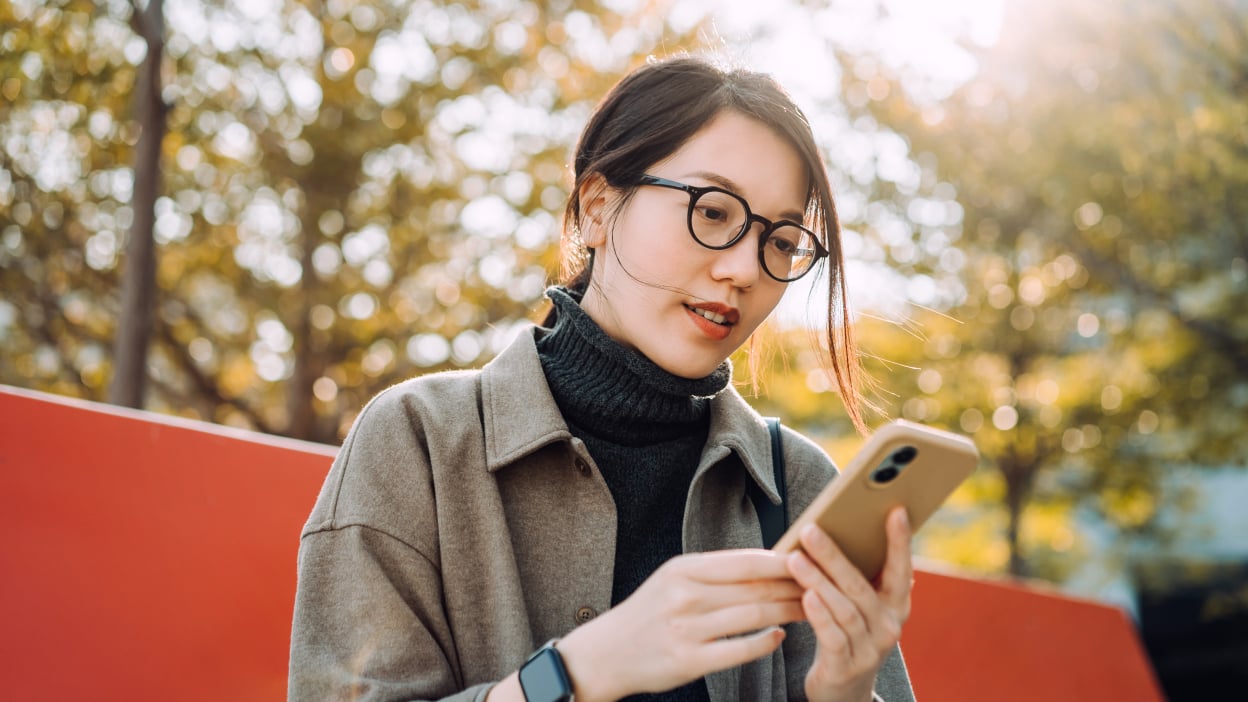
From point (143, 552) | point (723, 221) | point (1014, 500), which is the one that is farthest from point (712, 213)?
point (1014, 500)

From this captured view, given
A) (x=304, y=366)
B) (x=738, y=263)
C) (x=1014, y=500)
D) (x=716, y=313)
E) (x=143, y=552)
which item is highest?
(x=738, y=263)

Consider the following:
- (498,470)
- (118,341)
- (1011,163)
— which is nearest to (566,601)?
(498,470)

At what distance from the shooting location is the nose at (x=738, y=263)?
2.00 meters

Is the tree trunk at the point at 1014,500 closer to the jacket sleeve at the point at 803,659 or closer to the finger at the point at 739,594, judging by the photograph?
the jacket sleeve at the point at 803,659

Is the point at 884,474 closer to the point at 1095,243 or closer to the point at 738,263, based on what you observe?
the point at 738,263

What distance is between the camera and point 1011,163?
9.19m

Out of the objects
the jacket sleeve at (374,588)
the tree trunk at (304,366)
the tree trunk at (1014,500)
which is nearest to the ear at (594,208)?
the jacket sleeve at (374,588)

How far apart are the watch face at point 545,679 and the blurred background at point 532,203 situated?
611 cm

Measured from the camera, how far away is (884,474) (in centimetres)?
148

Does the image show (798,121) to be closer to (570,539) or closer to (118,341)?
(570,539)

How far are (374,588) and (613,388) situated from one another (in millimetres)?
627

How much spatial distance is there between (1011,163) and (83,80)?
736 cm

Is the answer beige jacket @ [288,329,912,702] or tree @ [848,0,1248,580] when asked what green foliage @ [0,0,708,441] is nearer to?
tree @ [848,0,1248,580]

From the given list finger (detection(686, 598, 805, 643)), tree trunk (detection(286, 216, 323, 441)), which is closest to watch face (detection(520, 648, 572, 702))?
finger (detection(686, 598, 805, 643))
